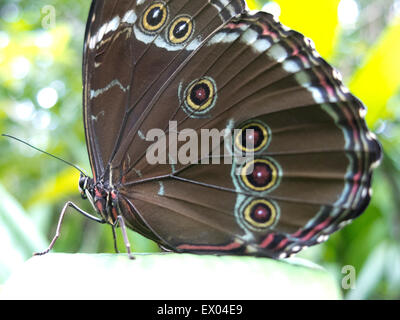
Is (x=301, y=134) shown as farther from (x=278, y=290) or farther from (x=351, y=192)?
(x=278, y=290)

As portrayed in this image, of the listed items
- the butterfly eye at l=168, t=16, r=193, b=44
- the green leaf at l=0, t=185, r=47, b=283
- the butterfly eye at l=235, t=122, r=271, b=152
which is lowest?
the green leaf at l=0, t=185, r=47, b=283

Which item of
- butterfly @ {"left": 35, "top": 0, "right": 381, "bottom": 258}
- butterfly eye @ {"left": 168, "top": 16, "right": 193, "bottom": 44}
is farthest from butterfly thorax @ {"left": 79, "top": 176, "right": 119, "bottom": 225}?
butterfly eye @ {"left": 168, "top": 16, "right": 193, "bottom": 44}

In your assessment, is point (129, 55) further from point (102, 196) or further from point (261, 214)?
point (261, 214)

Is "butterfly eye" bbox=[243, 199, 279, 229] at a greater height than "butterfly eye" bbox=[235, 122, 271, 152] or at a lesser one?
lesser

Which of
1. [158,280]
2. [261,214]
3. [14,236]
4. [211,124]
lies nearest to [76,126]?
[14,236]

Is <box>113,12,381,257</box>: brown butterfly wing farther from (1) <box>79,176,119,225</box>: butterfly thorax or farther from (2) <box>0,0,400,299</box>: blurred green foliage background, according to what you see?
(2) <box>0,0,400,299</box>: blurred green foliage background

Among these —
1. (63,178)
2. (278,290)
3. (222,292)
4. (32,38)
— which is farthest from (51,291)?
(32,38)
